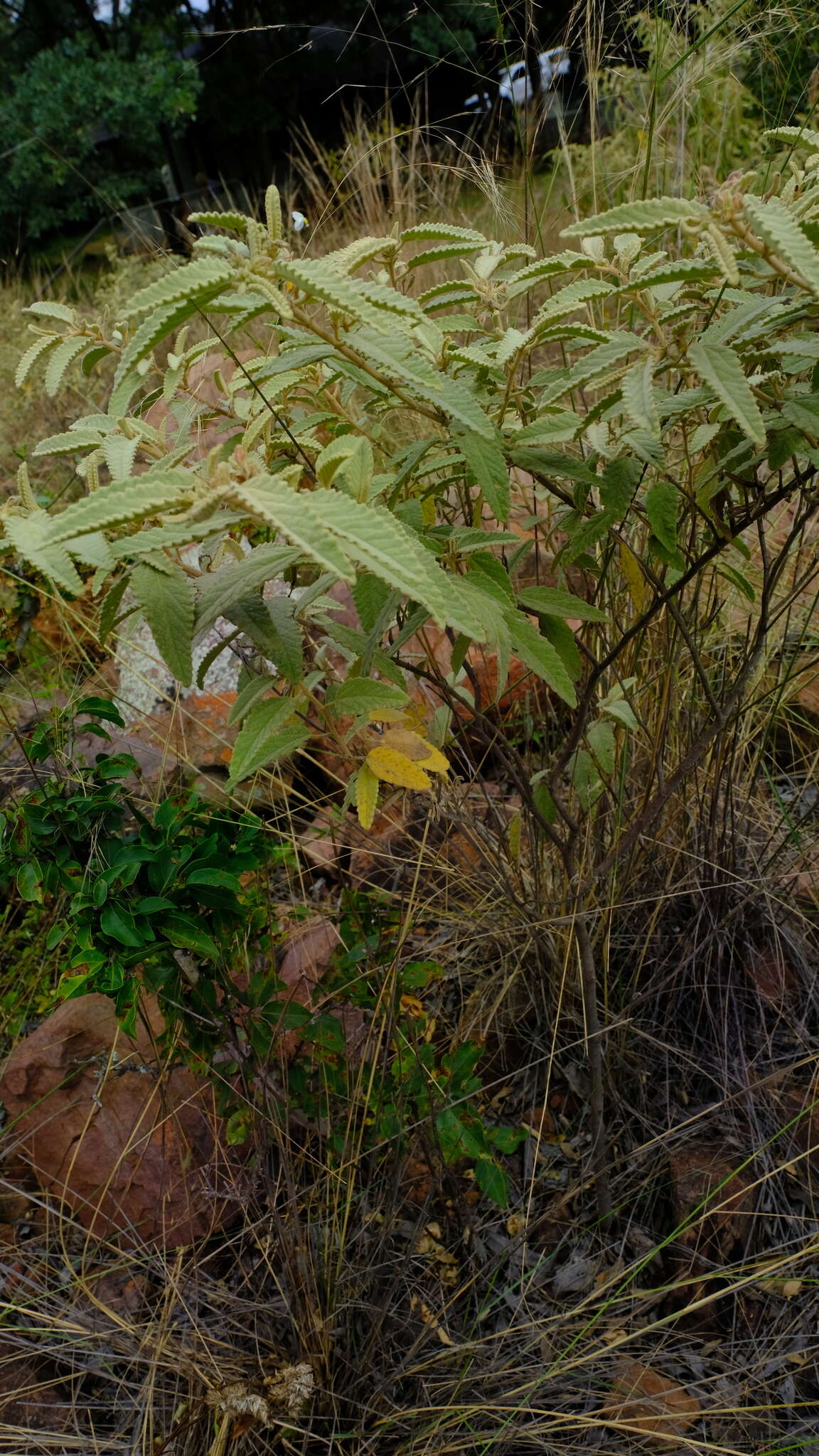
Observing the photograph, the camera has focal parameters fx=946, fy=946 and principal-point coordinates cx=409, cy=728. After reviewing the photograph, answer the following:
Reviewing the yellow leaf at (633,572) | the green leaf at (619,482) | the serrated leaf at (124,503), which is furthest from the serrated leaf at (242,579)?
the yellow leaf at (633,572)

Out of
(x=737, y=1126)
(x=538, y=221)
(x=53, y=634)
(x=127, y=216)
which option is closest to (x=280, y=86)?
(x=127, y=216)

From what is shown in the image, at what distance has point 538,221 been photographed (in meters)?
1.39

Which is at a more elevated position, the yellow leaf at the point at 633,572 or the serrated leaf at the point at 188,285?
the serrated leaf at the point at 188,285

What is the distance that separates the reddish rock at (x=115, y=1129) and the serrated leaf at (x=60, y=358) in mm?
926

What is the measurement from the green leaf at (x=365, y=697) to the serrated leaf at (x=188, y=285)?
38 centimetres

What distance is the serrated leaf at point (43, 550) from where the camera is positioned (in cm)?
66

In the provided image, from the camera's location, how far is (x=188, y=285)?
2.15 ft

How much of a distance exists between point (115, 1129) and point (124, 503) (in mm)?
1178

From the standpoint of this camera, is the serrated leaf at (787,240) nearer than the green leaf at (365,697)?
Yes

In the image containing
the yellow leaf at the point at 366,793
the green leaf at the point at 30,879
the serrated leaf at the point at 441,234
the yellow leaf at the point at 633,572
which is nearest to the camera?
the serrated leaf at the point at 441,234

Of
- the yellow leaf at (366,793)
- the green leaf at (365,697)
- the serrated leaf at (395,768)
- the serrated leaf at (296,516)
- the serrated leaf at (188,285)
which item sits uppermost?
the serrated leaf at (188,285)

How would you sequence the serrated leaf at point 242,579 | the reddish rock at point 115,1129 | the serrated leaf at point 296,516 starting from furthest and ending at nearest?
1. the reddish rock at point 115,1129
2. the serrated leaf at point 242,579
3. the serrated leaf at point 296,516

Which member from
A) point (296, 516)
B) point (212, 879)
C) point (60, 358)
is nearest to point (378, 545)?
point (296, 516)

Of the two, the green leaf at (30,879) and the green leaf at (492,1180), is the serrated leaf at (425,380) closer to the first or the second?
the green leaf at (30,879)
